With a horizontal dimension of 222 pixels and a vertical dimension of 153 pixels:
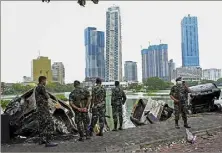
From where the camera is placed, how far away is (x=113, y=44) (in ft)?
234

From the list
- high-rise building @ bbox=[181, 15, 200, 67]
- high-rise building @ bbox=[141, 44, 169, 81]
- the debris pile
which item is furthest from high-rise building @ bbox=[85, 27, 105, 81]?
the debris pile

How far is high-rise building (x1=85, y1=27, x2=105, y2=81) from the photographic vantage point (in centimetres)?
6199

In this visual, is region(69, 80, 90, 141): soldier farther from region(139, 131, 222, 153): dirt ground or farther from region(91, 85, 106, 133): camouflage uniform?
region(139, 131, 222, 153): dirt ground

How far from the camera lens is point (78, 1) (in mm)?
7254

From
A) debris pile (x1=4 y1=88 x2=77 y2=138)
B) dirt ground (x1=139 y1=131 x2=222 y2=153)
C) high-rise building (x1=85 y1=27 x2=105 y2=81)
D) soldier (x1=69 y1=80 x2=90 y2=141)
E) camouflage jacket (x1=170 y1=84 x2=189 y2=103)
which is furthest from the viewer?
high-rise building (x1=85 y1=27 x2=105 y2=81)

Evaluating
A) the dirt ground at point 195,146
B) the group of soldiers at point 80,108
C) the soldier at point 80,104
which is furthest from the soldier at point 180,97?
the soldier at point 80,104

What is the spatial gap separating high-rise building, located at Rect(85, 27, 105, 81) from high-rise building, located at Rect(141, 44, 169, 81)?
27786 millimetres

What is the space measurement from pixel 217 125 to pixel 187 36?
4331 centimetres

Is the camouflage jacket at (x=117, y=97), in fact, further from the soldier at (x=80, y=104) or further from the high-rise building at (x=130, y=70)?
the high-rise building at (x=130, y=70)

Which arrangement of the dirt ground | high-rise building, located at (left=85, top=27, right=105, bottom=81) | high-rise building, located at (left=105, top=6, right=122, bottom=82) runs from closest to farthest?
the dirt ground → high-rise building, located at (left=85, top=27, right=105, bottom=81) → high-rise building, located at (left=105, top=6, right=122, bottom=82)

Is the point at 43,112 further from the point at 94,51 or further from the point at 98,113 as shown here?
the point at 94,51

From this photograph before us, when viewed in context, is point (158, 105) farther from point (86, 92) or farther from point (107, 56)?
point (107, 56)

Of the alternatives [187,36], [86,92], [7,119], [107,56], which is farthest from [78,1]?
[107,56]

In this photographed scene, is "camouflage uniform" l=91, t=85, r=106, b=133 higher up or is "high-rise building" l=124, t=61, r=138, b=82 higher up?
"high-rise building" l=124, t=61, r=138, b=82
